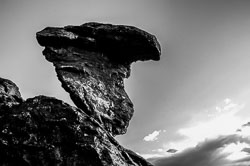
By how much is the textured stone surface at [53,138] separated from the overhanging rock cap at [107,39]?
21.1ft

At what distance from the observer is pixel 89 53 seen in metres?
19.2

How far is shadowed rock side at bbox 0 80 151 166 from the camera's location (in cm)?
1139

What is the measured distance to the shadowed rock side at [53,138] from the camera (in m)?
11.4

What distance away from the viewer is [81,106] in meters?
15.4

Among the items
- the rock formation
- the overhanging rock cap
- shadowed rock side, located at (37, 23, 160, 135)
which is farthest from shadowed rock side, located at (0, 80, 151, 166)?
the overhanging rock cap

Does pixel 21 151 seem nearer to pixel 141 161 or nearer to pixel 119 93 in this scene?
pixel 141 161

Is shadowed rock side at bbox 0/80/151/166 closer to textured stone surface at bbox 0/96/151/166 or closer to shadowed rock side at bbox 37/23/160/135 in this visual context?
textured stone surface at bbox 0/96/151/166

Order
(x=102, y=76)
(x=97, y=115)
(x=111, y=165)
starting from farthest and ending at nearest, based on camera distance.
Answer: (x=102, y=76) → (x=97, y=115) → (x=111, y=165)

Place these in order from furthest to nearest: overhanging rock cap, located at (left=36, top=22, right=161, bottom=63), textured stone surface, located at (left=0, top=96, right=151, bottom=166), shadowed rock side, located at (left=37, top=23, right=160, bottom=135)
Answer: overhanging rock cap, located at (left=36, top=22, right=161, bottom=63)
shadowed rock side, located at (left=37, top=23, right=160, bottom=135)
textured stone surface, located at (left=0, top=96, right=151, bottom=166)

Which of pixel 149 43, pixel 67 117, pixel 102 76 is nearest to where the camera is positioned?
pixel 67 117

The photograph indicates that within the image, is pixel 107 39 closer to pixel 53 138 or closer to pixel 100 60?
pixel 100 60

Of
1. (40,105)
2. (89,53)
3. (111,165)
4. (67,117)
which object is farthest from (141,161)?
(89,53)

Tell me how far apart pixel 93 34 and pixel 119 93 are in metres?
4.19

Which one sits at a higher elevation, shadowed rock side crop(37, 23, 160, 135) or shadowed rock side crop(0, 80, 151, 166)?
shadowed rock side crop(37, 23, 160, 135)
